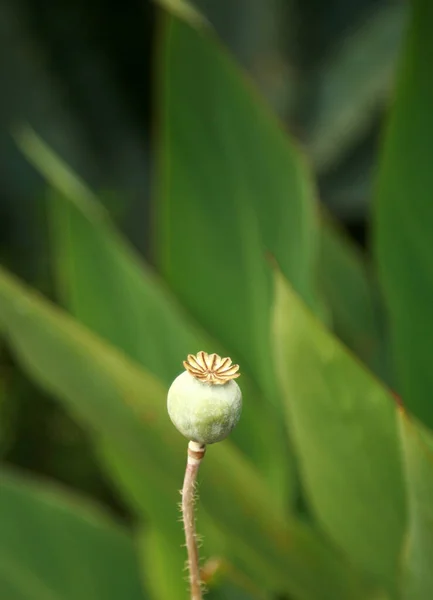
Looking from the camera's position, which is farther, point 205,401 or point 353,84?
point 353,84

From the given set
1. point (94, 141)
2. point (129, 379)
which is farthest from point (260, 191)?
point (94, 141)

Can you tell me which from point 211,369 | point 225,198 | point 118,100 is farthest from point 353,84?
point 211,369

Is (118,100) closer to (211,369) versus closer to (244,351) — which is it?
(244,351)

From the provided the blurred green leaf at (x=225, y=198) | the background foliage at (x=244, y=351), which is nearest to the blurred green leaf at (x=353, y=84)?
the background foliage at (x=244, y=351)

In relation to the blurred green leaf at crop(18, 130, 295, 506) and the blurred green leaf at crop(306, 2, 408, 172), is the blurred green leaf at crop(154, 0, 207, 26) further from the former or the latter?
the blurred green leaf at crop(306, 2, 408, 172)

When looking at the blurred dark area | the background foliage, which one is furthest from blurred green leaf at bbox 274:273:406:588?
the blurred dark area

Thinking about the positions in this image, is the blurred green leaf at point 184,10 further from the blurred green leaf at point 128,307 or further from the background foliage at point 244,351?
the blurred green leaf at point 128,307
